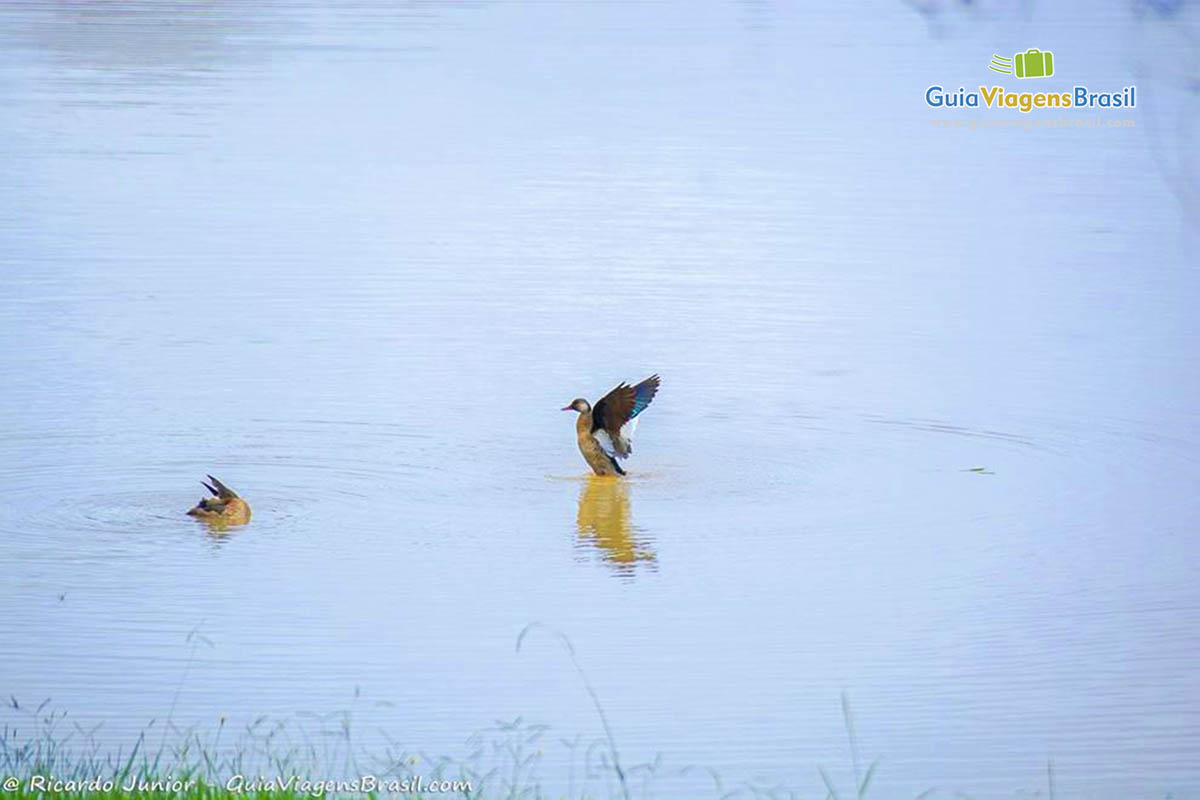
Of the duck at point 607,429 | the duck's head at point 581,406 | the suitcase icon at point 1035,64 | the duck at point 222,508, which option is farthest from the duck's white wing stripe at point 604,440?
the suitcase icon at point 1035,64

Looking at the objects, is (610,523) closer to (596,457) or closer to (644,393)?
(596,457)

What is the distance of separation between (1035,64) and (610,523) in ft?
40.5

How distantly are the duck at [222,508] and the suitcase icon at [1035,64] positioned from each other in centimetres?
1254

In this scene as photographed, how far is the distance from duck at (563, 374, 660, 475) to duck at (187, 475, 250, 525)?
63.4 inches

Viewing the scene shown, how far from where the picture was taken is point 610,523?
8.89m

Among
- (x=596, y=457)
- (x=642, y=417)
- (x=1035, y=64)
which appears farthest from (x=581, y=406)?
(x=1035, y=64)

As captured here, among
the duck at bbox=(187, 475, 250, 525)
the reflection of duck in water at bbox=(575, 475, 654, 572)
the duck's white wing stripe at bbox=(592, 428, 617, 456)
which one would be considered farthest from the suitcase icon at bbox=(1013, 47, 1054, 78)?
the duck at bbox=(187, 475, 250, 525)

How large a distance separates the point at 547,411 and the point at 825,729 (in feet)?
13.6

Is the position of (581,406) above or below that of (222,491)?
above

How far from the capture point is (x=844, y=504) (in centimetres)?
909

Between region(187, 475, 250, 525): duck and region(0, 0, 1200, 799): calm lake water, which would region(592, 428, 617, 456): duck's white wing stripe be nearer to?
region(0, 0, 1200, 799): calm lake water

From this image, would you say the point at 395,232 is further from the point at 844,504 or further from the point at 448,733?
the point at 448,733

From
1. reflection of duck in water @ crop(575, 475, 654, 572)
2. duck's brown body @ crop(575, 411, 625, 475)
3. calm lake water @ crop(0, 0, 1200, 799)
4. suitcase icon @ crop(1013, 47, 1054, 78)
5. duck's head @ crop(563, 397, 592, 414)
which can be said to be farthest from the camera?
suitcase icon @ crop(1013, 47, 1054, 78)

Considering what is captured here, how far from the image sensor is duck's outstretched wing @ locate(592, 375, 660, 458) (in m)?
9.66
